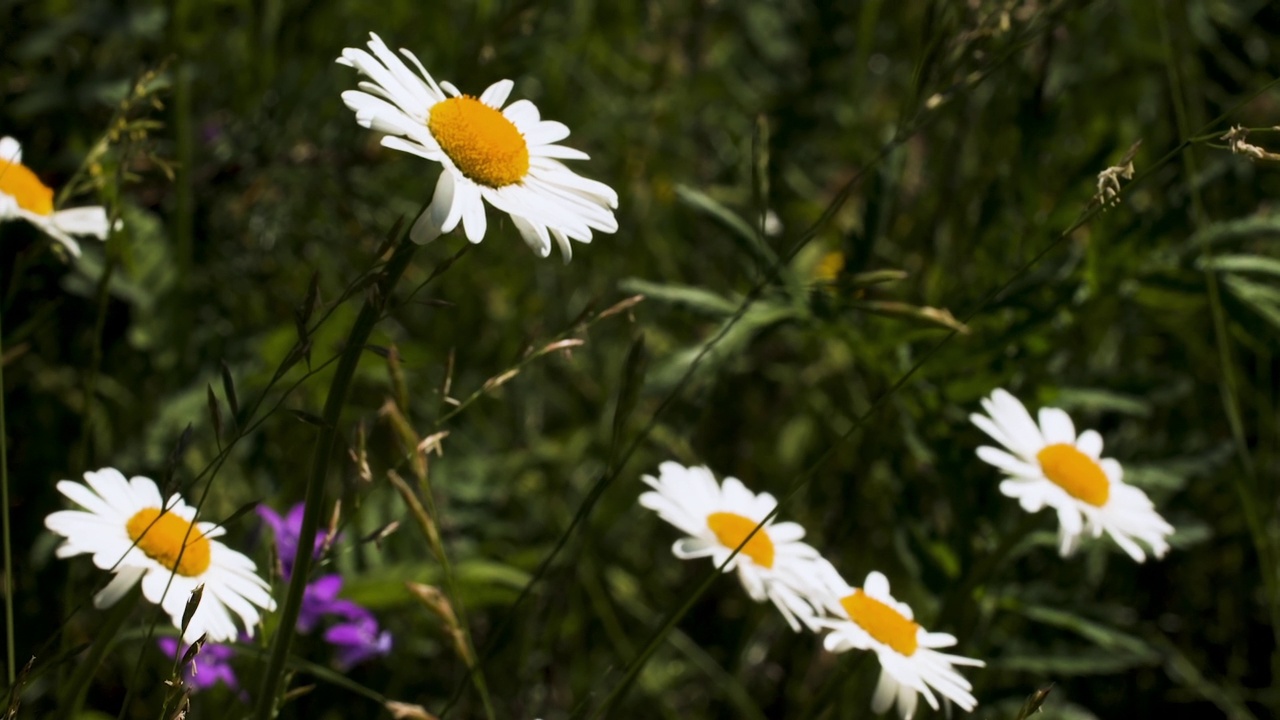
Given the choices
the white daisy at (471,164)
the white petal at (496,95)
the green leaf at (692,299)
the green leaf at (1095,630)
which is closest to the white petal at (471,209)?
the white daisy at (471,164)

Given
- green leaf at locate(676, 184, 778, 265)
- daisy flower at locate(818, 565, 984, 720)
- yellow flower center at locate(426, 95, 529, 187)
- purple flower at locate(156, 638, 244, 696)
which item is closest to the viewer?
yellow flower center at locate(426, 95, 529, 187)

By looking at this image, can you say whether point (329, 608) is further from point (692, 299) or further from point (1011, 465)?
point (1011, 465)

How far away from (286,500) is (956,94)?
1.12 meters

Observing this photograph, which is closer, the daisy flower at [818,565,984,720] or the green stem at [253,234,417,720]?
the green stem at [253,234,417,720]

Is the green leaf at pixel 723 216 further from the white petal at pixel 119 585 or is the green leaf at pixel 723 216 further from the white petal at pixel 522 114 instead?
the white petal at pixel 119 585

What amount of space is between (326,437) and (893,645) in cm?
62

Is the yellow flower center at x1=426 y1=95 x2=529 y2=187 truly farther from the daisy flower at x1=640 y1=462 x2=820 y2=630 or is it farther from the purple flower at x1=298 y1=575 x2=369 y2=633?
the purple flower at x1=298 y1=575 x2=369 y2=633

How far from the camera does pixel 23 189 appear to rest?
1444mm

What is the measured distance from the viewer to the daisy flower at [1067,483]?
4.80 ft

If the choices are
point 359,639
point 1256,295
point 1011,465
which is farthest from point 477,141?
point 1256,295

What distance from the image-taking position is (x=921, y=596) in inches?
77.6

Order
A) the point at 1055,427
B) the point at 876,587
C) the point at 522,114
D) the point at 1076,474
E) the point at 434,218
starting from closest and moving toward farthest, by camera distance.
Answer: the point at 434,218, the point at 522,114, the point at 876,587, the point at 1076,474, the point at 1055,427

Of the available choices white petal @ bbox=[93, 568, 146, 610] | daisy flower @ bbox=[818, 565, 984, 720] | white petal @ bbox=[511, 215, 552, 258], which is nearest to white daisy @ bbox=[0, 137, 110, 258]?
white petal @ bbox=[93, 568, 146, 610]

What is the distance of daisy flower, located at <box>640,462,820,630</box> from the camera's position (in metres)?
1.38
